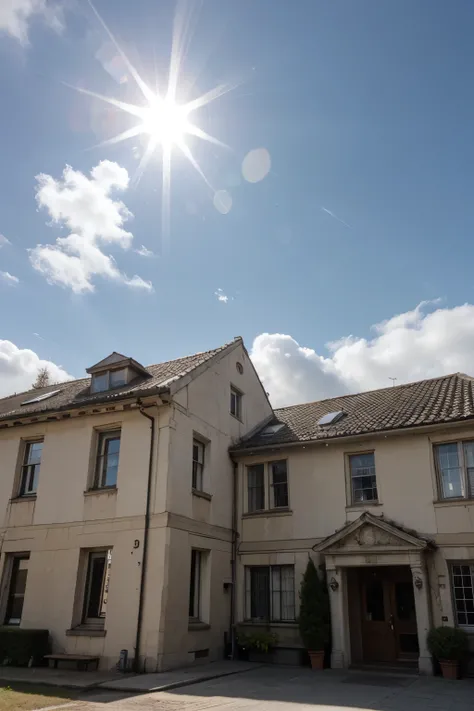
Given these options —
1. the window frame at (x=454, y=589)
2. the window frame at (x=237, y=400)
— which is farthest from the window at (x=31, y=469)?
the window frame at (x=454, y=589)

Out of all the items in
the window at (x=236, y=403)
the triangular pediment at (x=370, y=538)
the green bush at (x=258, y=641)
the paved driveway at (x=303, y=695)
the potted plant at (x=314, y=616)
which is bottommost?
A: the paved driveway at (x=303, y=695)

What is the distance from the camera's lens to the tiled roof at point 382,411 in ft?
50.7

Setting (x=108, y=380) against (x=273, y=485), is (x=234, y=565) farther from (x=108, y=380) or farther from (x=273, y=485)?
(x=108, y=380)

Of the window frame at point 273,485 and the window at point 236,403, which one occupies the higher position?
the window at point 236,403

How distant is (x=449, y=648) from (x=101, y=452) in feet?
33.0

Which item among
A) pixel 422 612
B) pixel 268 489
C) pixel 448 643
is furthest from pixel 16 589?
pixel 448 643

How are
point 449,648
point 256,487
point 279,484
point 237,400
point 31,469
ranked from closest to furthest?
point 449,648
point 31,469
point 279,484
point 256,487
point 237,400

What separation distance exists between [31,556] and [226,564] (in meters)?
5.59

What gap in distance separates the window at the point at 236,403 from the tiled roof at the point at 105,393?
1.71m

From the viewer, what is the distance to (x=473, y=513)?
45.7 feet

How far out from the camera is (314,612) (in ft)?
47.6

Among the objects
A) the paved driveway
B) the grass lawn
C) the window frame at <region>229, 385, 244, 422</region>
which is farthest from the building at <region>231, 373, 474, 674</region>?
the grass lawn

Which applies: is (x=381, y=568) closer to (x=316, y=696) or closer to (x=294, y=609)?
(x=294, y=609)

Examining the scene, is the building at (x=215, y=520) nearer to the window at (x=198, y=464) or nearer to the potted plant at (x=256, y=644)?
the window at (x=198, y=464)
